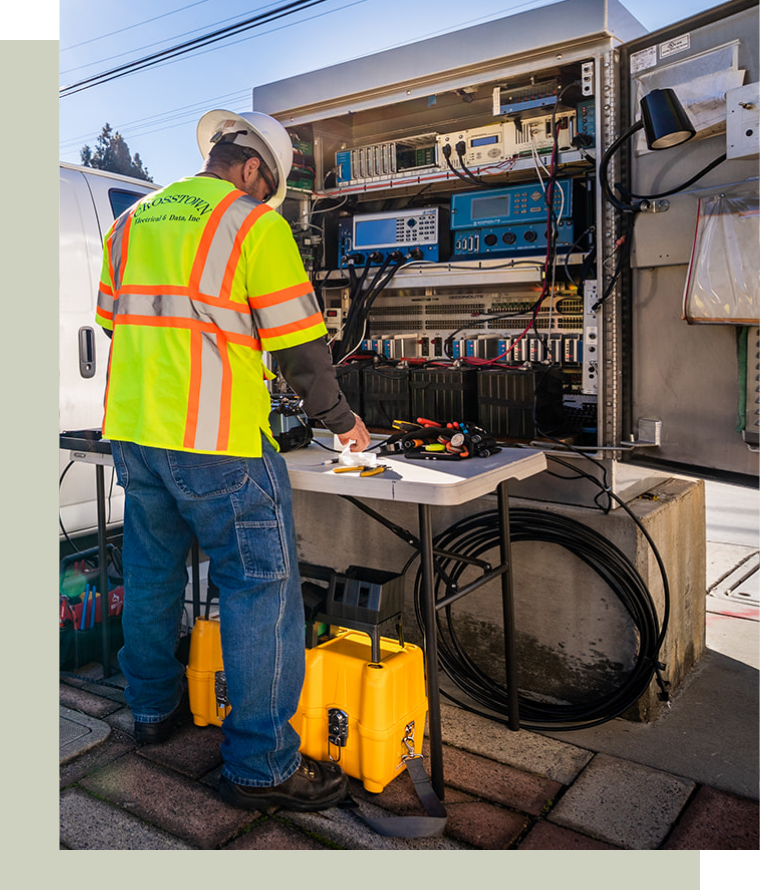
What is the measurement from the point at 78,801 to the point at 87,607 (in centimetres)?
106

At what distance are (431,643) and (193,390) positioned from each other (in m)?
0.92

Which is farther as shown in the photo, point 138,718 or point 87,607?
point 87,607

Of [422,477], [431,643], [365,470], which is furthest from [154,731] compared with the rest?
[422,477]

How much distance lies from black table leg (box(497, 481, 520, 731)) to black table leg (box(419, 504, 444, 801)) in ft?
1.43

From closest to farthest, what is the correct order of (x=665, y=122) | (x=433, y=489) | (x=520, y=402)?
(x=433, y=489) → (x=665, y=122) → (x=520, y=402)

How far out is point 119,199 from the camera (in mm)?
4145

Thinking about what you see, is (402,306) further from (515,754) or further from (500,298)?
(515,754)

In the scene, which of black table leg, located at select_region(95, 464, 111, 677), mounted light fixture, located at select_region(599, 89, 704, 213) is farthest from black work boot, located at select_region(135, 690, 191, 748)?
mounted light fixture, located at select_region(599, 89, 704, 213)

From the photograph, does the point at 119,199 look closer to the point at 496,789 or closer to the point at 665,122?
the point at 665,122

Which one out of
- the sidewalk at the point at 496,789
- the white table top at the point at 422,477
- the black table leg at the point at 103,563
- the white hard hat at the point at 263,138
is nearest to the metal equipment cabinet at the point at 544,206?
the white table top at the point at 422,477

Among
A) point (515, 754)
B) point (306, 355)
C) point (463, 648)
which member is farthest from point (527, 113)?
point (515, 754)

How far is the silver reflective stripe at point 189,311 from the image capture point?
77.5 inches

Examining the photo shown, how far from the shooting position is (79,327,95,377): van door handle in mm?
3906

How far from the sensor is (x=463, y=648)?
2934 mm
